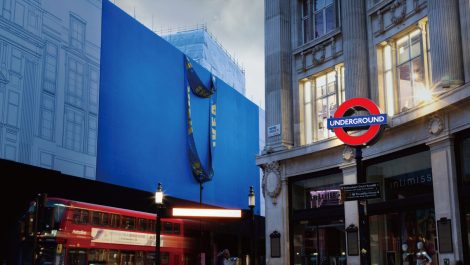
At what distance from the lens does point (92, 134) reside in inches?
1538

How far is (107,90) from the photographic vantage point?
41.1 m

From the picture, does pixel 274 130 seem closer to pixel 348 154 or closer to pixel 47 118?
pixel 348 154

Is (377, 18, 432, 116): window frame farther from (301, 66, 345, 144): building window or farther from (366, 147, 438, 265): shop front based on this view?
(301, 66, 345, 144): building window

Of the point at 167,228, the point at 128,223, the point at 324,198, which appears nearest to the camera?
the point at 324,198

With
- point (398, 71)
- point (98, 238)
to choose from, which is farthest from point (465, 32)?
point (98, 238)

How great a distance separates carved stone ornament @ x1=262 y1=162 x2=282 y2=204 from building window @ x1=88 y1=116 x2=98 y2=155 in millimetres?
14763

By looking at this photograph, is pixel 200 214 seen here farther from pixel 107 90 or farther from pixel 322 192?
pixel 107 90

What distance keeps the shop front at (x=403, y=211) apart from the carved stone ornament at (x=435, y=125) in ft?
3.56

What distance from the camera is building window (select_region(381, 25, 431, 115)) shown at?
21472mm

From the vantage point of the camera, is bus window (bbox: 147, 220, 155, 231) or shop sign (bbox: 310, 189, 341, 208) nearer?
shop sign (bbox: 310, 189, 341, 208)

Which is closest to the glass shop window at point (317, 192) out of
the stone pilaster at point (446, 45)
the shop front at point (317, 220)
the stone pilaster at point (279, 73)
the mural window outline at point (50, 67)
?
the shop front at point (317, 220)

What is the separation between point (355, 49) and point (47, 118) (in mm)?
19290

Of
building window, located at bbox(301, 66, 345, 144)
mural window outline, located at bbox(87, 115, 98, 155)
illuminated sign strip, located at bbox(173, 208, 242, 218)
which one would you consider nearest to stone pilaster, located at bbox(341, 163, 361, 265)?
building window, located at bbox(301, 66, 345, 144)

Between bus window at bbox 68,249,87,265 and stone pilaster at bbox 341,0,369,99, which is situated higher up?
stone pilaster at bbox 341,0,369,99
